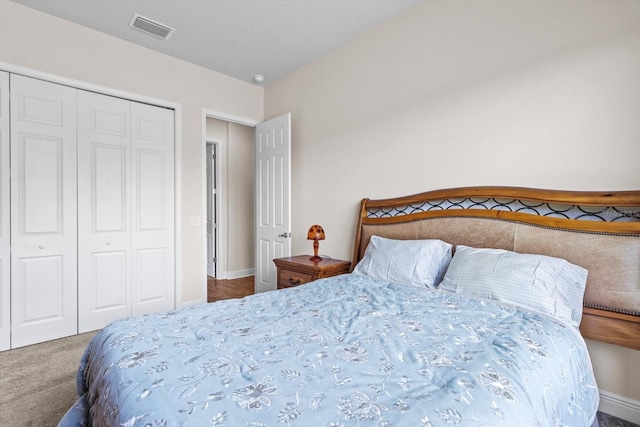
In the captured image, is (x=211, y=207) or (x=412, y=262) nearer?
(x=412, y=262)

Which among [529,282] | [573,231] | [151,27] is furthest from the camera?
[151,27]

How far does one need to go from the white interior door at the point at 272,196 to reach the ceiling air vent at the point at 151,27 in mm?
1336

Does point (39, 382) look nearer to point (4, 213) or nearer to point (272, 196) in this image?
point (4, 213)

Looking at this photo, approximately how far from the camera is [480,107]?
2.27m

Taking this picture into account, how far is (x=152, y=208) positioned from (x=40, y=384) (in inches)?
Answer: 69.6

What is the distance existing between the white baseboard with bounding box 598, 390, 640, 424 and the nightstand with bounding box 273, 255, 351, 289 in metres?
1.90

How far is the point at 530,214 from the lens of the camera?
197 cm

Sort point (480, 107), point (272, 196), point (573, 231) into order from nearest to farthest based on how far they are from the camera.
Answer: point (573, 231)
point (480, 107)
point (272, 196)

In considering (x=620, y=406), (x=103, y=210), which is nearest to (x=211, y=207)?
(x=103, y=210)

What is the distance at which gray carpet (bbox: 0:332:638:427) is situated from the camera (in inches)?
69.3

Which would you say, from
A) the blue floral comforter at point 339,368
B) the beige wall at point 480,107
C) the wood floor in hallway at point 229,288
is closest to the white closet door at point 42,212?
the wood floor in hallway at point 229,288

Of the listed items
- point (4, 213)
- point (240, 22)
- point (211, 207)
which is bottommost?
point (4, 213)

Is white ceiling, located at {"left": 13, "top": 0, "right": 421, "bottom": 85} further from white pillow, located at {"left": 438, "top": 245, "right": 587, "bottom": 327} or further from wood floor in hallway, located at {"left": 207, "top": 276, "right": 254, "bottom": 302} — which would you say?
wood floor in hallway, located at {"left": 207, "top": 276, "right": 254, "bottom": 302}

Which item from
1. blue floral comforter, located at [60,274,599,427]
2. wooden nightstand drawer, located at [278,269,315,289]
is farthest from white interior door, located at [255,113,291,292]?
blue floral comforter, located at [60,274,599,427]
